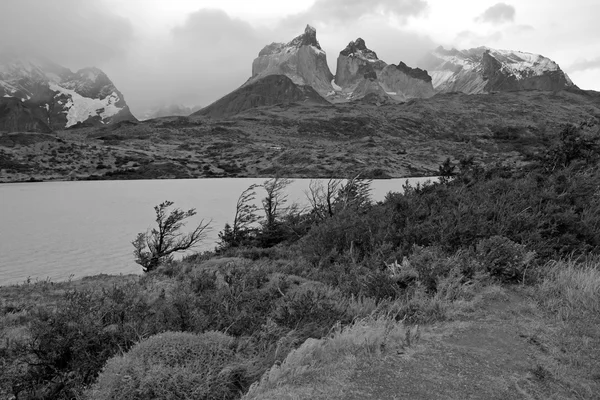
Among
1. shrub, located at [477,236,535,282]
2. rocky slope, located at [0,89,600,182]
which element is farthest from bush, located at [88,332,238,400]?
rocky slope, located at [0,89,600,182]

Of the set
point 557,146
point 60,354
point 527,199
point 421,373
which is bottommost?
point 60,354

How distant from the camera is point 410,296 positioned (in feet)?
21.7

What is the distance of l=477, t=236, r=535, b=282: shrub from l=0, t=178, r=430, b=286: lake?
24.3 meters

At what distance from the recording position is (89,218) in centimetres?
4075

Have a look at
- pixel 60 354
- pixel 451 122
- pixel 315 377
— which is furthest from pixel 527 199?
pixel 451 122

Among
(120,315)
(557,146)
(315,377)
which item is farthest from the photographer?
(557,146)

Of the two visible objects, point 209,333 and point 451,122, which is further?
point 451,122

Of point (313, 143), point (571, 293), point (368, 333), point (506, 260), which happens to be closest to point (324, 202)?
point (506, 260)

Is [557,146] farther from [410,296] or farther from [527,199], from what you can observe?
[410,296]

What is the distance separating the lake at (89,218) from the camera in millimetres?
27594

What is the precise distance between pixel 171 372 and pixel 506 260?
6631 mm

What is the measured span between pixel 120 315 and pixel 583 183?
15.4 metres

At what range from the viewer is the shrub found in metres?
7.34

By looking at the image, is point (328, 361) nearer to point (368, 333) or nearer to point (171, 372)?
point (368, 333)
